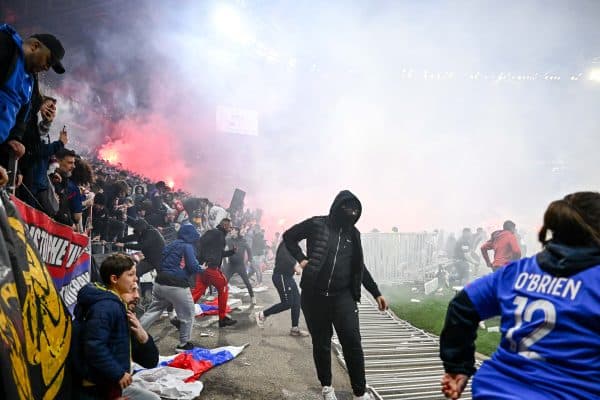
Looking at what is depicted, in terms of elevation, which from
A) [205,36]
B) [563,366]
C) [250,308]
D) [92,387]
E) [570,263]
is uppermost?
[205,36]

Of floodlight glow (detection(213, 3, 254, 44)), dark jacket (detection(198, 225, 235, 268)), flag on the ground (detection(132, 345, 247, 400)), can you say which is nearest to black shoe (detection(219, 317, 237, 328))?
dark jacket (detection(198, 225, 235, 268))

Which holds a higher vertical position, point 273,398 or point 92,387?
point 92,387

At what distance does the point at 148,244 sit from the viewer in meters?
7.05

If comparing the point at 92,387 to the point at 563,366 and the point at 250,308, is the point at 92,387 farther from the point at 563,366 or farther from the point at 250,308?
the point at 250,308

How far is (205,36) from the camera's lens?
36.8 meters

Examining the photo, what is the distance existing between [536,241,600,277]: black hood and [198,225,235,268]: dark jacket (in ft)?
19.8

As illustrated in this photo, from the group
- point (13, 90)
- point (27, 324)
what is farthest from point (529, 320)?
point (13, 90)

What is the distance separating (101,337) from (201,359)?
2.71m

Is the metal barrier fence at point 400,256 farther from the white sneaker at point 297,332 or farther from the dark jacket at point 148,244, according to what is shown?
the dark jacket at point 148,244

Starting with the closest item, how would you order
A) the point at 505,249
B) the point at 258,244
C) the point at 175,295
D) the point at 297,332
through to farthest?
1. the point at 175,295
2. the point at 297,332
3. the point at 505,249
4. the point at 258,244

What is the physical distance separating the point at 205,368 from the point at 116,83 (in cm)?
3044

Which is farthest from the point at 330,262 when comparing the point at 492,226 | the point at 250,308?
the point at 492,226

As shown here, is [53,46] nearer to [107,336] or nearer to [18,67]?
[18,67]

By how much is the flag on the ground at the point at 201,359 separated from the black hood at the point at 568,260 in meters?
3.61
